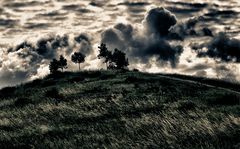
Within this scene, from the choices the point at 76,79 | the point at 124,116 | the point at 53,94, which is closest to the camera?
the point at 124,116

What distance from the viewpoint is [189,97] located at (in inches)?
1314

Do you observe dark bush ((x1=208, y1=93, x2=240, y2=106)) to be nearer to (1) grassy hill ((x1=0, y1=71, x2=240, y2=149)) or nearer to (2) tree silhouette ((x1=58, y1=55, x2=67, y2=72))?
(1) grassy hill ((x1=0, y1=71, x2=240, y2=149))

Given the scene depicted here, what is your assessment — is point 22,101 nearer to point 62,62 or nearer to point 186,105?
point 186,105

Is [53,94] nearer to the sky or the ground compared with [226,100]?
nearer to the sky

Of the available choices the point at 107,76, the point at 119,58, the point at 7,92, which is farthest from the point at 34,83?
the point at 119,58

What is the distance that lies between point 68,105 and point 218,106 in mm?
11382

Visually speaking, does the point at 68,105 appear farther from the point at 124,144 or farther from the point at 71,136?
the point at 124,144

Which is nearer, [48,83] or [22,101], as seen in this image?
[22,101]

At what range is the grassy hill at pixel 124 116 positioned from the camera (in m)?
22.2

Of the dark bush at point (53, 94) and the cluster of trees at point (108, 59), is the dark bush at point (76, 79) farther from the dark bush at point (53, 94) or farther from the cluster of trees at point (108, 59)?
the cluster of trees at point (108, 59)

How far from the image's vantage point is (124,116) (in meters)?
28.0

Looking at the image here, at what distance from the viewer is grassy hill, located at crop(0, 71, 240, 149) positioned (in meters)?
22.2

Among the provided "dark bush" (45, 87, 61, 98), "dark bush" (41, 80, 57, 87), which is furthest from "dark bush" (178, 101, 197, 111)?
"dark bush" (41, 80, 57, 87)

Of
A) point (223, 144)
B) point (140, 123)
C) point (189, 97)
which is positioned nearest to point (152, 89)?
point (189, 97)
